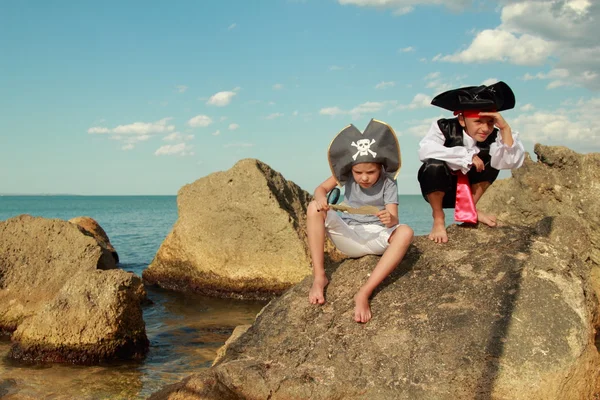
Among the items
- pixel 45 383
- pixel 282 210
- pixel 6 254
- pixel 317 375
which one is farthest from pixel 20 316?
pixel 317 375

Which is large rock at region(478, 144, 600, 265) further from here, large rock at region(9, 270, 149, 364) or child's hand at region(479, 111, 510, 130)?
large rock at region(9, 270, 149, 364)

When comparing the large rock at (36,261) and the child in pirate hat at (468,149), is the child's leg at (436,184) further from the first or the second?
the large rock at (36,261)

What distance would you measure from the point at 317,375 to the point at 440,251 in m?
1.46

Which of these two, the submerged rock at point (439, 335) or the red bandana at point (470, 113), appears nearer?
the submerged rock at point (439, 335)

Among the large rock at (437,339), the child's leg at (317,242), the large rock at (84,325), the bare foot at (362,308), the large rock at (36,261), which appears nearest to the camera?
the large rock at (437,339)

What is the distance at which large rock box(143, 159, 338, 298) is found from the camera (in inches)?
389

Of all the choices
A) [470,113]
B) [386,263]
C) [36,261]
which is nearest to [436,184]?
[470,113]

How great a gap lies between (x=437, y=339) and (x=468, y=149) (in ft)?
5.53

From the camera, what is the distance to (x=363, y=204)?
14.3 feet

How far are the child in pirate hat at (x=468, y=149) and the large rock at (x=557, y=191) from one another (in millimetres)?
3262

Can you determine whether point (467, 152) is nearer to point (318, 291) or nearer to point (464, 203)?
point (464, 203)

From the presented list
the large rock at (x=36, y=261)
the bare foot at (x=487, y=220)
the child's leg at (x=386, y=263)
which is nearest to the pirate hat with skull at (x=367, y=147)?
the child's leg at (x=386, y=263)

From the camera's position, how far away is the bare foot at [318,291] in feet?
13.2

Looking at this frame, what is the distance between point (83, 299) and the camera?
21.5ft
